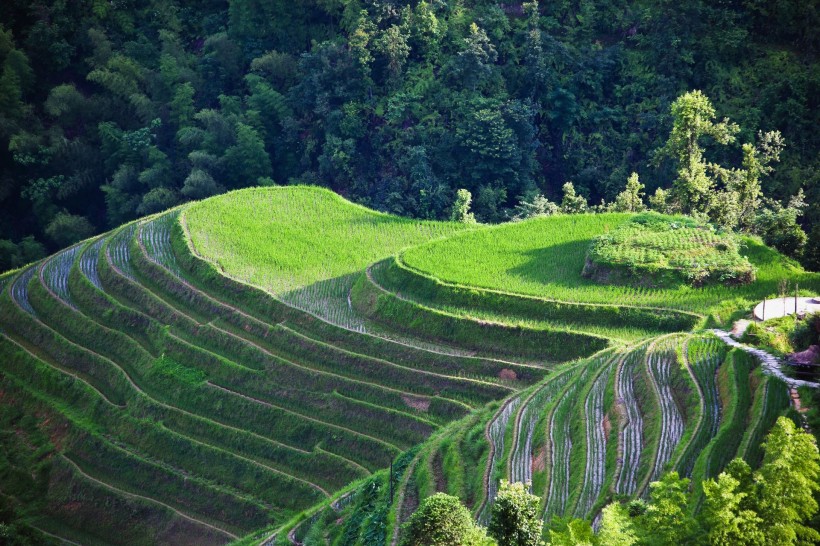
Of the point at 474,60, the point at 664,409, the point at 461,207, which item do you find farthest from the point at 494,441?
the point at 474,60

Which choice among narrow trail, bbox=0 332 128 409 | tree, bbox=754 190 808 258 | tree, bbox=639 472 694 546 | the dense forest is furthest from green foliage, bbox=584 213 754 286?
narrow trail, bbox=0 332 128 409

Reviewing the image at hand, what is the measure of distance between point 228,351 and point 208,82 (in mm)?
19832

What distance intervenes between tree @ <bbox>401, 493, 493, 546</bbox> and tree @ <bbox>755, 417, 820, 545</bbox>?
3.37 meters

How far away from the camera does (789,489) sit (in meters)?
12.6

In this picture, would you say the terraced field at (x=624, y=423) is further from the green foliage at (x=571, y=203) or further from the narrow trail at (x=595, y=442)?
the green foliage at (x=571, y=203)

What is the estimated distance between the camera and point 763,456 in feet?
47.3

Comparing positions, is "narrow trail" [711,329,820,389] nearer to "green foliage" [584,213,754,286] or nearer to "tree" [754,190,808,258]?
"green foliage" [584,213,754,286]

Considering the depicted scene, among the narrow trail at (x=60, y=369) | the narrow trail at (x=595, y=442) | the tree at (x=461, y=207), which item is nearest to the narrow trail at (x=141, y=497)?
the narrow trail at (x=60, y=369)

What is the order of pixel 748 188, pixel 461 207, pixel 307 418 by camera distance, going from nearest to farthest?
pixel 307 418 < pixel 748 188 < pixel 461 207

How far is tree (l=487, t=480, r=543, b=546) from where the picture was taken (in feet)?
43.9

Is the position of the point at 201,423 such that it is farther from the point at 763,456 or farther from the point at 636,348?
the point at 763,456

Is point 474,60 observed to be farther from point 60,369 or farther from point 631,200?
point 60,369

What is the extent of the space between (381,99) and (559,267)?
1546cm

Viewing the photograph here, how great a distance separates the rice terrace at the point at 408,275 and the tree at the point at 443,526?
37 millimetres
